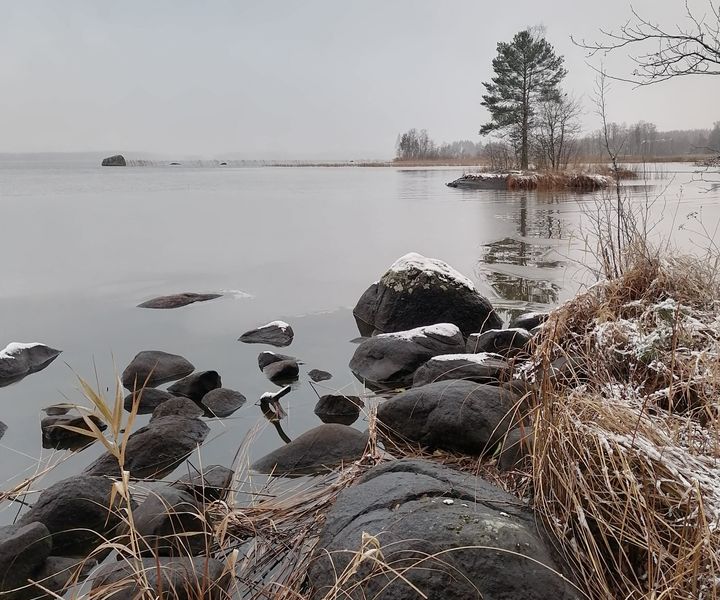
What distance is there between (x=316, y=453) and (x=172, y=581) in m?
1.60

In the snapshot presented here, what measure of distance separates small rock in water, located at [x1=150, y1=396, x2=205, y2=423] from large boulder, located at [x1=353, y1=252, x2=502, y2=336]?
2696 millimetres

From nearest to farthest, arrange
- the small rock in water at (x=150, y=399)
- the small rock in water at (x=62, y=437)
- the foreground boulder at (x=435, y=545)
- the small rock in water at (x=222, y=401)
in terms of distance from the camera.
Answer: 1. the foreground boulder at (x=435, y=545)
2. the small rock in water at (x=62, y=437)
3. the small rock in water at (x=222, y=401)
4. the small rock in water at (x=150, y=399)

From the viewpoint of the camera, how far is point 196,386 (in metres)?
5.01

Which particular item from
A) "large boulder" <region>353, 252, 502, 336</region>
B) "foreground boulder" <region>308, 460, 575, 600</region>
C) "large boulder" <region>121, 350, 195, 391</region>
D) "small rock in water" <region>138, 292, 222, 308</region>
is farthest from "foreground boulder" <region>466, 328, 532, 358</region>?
"small rock in water" <region>138, 292, 222, 308</region>

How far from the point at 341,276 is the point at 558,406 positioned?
7667mm

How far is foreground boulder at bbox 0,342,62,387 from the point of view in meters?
5.61

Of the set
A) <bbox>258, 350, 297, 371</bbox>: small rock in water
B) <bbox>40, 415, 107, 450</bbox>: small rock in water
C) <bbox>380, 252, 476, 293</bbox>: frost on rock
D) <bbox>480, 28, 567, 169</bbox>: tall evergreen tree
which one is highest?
<bbox>480, 28, 567, 169</bbox>: tall evergreen tree

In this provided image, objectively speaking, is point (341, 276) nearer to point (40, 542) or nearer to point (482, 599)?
point (40, 542)

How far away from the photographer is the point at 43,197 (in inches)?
967

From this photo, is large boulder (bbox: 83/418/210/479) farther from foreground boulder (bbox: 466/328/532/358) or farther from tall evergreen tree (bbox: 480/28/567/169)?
tall evergreen tree (bbox: 480/28/567/169)

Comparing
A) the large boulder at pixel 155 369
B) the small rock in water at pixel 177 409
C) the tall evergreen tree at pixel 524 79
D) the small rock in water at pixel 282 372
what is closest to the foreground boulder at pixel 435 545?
the small rock in water at pixel 177 409

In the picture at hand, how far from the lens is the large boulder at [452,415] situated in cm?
343

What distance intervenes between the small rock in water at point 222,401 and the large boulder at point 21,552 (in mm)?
1832

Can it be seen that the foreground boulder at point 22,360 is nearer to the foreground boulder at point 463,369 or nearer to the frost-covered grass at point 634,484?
the foreground boulder at point 463,369
